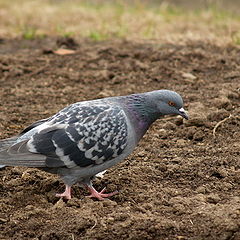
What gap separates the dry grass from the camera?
8727 millimetres

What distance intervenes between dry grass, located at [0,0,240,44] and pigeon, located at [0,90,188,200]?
404 cm

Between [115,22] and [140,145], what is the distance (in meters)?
4.92

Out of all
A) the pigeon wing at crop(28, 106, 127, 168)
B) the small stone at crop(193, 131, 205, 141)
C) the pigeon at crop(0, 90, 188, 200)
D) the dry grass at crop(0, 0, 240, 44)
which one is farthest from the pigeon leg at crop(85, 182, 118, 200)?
the dry grass at crop(0, 0, 240, 44)

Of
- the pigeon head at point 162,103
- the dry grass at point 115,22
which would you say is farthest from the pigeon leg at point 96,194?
the dry grass at point 115,22

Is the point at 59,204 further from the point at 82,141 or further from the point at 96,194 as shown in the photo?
the point at 82,141

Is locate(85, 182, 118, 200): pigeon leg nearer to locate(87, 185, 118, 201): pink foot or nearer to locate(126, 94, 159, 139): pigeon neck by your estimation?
locate(87, 185, 118, 201): pink foot

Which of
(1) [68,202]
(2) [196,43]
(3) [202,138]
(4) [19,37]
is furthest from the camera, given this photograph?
(4) [19,37]

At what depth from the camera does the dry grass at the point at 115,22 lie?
873cm

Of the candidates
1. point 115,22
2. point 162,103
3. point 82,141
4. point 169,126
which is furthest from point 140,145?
point 115,22

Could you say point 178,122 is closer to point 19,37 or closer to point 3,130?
point 3,130

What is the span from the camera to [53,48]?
805cm

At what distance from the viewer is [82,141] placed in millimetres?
4148

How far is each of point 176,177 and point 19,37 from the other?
16.2ft

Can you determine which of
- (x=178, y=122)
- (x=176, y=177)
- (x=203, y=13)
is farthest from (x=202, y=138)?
(x=203, y=13)
